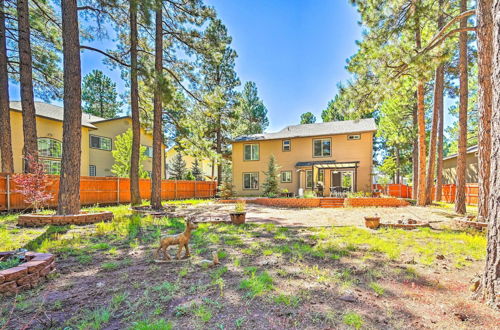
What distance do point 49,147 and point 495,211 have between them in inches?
842

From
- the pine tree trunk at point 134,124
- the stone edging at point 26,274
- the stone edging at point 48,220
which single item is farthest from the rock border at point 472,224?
the pine tree trunk at point 134,124

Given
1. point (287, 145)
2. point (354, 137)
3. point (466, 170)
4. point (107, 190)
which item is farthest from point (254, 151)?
point (466, 170)

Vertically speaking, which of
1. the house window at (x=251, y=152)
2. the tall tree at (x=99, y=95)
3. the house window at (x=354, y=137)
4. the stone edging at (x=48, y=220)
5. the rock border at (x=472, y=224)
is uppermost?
the tall tree at (x=99, y=95)

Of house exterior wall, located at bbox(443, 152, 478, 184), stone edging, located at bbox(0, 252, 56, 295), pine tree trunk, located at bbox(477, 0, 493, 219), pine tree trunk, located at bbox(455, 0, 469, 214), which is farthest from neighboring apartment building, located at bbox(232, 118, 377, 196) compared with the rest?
stone edging, located at bbox(0, 252, 56, 295)

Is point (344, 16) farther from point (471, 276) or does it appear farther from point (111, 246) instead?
point (111, 246)

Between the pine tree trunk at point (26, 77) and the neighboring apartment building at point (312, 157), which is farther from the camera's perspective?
the neighboring apartment building at point (312, 157)

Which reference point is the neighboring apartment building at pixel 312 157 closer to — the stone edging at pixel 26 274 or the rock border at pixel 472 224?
the rock border at pixel 472 224

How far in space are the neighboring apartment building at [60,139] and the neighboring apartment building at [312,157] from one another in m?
10.3

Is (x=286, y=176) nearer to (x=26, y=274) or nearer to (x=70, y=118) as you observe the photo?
(x=70, y=118)

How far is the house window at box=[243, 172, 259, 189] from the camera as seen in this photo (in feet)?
65.8

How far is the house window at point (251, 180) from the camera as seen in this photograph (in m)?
20.0

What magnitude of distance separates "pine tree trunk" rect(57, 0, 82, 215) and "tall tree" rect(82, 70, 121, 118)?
27076 mm

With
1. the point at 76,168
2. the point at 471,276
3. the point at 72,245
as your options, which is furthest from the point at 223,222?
Result: the point at 471,276

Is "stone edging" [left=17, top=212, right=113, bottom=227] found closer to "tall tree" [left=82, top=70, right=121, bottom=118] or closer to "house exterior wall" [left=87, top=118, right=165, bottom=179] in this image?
"house exterior wall" [left=87, top=118, right=165, bottom=179]
